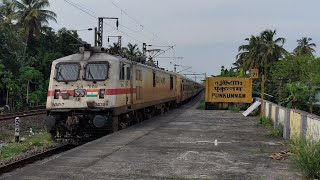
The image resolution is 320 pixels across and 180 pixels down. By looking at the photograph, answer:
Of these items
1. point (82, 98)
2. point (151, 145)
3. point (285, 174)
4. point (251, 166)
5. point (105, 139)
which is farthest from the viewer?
point (82, 98)

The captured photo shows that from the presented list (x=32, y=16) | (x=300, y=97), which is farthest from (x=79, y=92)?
(x=32, y=16)

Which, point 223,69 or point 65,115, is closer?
point 65,115

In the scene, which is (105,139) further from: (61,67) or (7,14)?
(7,14)

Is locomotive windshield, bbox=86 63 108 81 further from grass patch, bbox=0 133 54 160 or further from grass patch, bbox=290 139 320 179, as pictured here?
grass patch, bbox=290 139 320 179

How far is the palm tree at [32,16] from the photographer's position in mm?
44094

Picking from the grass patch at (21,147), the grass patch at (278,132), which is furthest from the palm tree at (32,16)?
the grass patch at (278,132)

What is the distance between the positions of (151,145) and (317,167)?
16.8 ft

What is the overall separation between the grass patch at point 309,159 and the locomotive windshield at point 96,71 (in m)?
8.02

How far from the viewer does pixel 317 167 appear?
7445 mm

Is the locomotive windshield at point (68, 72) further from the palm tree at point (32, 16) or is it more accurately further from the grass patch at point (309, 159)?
the palm tree at point (32, 16)

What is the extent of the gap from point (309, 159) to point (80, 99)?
8.59 meters

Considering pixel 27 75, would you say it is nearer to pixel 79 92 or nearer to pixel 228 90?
pixel 228 90

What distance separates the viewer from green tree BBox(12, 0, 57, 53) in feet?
145

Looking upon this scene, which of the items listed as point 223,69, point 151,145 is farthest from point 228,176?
point 223,69
